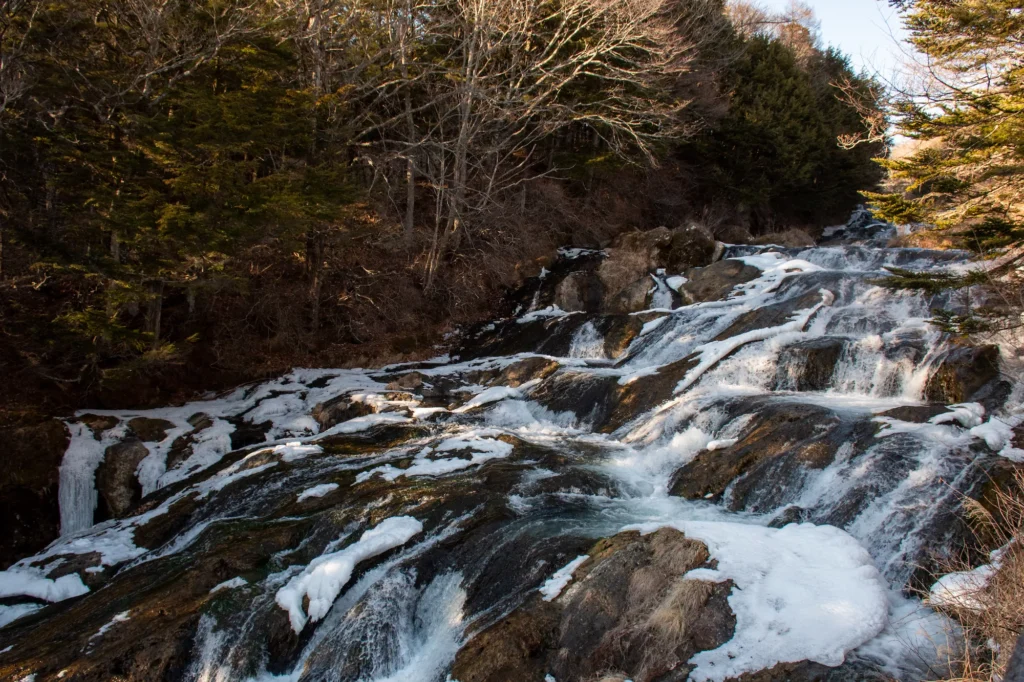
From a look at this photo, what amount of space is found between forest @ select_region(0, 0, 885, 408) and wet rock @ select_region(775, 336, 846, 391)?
3.26 m

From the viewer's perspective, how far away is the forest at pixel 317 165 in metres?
9.15

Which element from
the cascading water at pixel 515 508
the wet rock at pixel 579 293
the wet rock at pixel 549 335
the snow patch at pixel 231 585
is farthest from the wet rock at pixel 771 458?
the wet rock at pixel 579 293

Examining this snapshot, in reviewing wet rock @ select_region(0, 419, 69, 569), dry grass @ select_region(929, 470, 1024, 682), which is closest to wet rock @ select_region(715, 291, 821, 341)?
dry grass @ select_region(929, 470, 1024, 682)

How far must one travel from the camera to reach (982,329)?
658cm

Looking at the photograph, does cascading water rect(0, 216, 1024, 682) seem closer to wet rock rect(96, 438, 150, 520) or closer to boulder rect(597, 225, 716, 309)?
wet rock rect(96, 438, 150, 520)

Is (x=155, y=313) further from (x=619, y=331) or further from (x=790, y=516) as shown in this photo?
(x=790, y=516)

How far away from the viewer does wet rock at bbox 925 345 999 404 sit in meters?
7.58

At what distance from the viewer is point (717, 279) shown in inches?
581

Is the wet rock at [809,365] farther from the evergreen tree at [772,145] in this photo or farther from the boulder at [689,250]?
the evergreen tree at [772,145]

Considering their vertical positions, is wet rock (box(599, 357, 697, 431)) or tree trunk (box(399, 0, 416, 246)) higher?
tree trunk (box(399, 0, 416, 246))

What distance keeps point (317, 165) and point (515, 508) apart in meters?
8.75

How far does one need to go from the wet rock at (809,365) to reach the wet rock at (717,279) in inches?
189

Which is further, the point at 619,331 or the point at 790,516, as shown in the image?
the point at 619,331

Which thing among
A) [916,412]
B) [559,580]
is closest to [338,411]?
[559,580]
